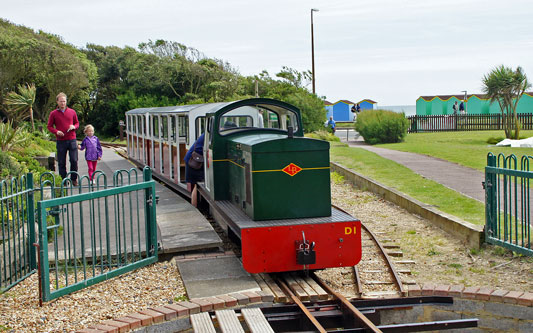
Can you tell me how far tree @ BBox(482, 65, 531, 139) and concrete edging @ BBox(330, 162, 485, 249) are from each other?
14796mm

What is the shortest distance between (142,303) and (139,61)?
1559 inches

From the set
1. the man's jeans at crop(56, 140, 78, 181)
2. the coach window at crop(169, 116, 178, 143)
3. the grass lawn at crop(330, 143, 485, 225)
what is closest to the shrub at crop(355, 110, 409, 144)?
the grass lawn at crop(330, 143, 485, 225)

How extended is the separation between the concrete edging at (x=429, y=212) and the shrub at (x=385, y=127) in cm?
1413

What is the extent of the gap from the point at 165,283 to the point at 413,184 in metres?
8.38

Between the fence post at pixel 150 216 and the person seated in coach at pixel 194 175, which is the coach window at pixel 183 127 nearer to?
the person seated in coach at pixel 194 175

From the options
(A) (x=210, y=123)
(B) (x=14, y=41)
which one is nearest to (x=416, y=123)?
(B) (x=14, y=41)

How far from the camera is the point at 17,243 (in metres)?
7.08

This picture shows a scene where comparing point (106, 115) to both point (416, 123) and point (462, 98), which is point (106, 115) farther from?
point (462, 98)

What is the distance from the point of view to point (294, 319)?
6.07 m

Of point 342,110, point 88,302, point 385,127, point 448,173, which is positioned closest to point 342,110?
point 342,110

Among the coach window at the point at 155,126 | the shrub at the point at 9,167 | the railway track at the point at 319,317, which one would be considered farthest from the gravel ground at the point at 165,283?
the coach window at the point at 155,126

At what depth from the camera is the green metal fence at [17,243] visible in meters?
6.48

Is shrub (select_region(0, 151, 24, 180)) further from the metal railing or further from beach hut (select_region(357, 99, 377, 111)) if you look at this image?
beach hut (select_region(357, 99, 377, 111))

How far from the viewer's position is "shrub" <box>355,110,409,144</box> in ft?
97.6
